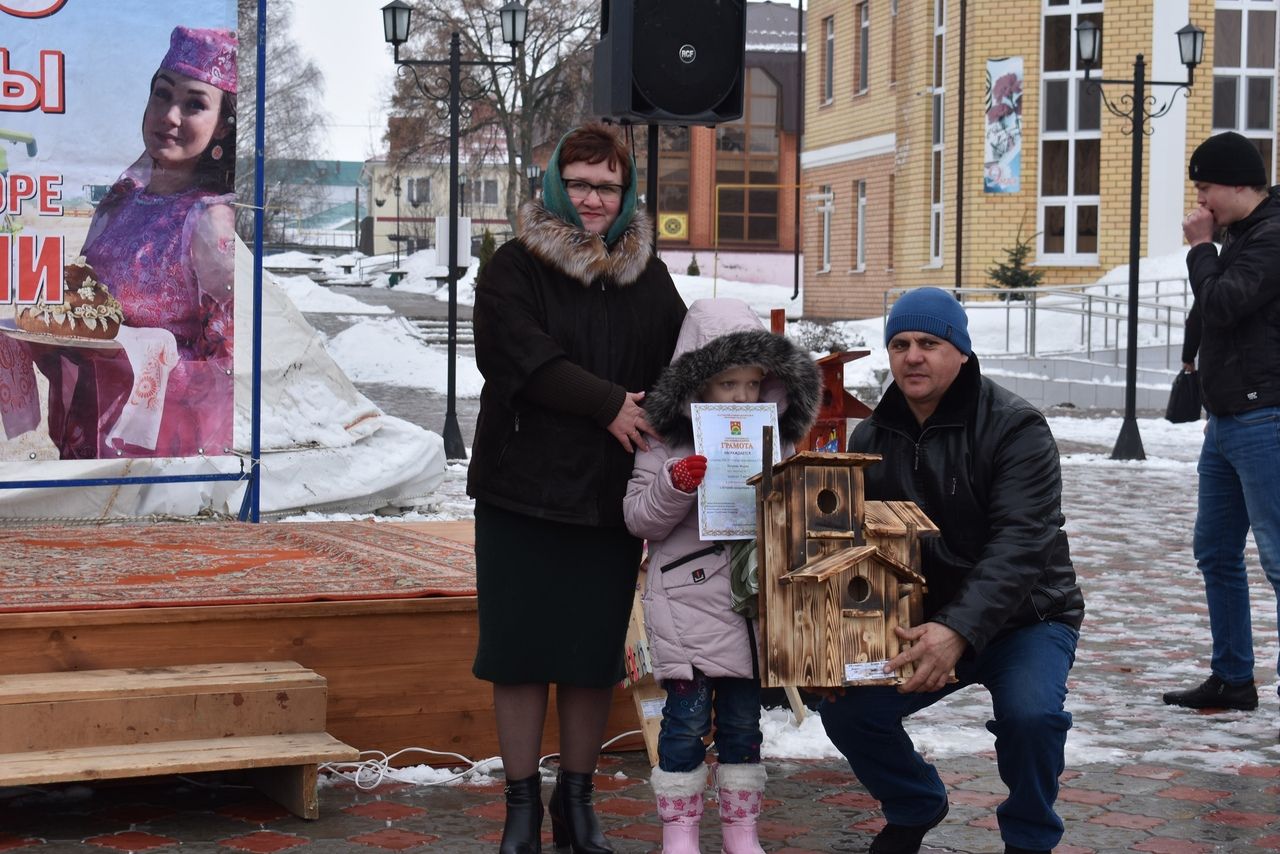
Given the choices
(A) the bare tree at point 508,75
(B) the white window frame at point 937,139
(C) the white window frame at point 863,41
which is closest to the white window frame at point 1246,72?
(B) the white window frame at point 937,139

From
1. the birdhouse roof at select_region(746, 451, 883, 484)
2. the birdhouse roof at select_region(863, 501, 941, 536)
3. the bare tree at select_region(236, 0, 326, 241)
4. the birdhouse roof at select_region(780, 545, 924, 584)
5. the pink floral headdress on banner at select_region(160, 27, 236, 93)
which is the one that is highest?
the bare tree at select_region(236, 0, 326, 241)

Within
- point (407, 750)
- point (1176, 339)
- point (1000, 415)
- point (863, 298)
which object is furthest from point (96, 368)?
point (863, 298)

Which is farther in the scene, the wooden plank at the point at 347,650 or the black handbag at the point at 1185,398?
the black handbag at the point at 1185,398

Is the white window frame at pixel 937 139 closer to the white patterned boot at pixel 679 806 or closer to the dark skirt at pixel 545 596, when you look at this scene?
the dark skirt at pixel 545 596

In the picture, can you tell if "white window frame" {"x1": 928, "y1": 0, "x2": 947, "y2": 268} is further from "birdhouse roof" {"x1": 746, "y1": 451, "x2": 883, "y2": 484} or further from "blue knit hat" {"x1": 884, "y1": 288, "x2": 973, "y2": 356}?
"birdhouse roof" {"x1": 746, "y1": 451, "x2": 883, "y2": 484}

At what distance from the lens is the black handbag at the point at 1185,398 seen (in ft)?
21.6

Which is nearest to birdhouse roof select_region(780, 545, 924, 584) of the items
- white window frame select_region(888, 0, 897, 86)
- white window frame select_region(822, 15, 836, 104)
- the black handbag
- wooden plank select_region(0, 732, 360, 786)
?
wooden plank select_region(0, 732, 360, 786)

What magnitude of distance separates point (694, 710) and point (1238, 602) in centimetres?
281

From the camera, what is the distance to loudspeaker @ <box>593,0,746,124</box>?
5.69 metres

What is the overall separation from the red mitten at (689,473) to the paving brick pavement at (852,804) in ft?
3.79

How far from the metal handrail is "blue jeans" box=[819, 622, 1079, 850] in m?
19.2

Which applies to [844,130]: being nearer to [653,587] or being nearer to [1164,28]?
[1164,28]

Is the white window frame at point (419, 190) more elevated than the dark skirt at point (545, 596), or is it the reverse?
the white window frame at point (419, 190)

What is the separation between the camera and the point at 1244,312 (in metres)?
5.64
